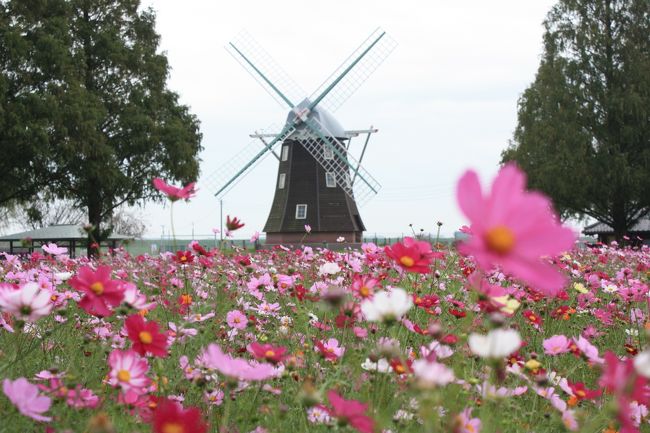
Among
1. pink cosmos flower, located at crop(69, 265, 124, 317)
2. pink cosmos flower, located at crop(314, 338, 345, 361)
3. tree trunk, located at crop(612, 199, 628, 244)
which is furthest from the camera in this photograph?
tree trunk, located at crop(612, 199, 628, 244)

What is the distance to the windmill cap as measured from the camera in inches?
984

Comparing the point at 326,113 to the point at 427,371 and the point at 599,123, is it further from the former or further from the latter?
the point at 427,371

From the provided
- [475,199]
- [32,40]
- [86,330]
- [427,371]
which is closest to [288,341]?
[86,330]

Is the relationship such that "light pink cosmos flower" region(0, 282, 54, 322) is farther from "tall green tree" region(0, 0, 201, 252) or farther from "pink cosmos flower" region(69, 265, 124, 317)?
"tall green tree" region(0, 0, 201, 252)

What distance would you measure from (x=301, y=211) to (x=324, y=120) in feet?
10.8

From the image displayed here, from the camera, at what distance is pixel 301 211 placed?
25812 millimetres

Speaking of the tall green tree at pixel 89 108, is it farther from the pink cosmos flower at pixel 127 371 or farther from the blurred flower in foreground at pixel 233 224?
the pink cosmos flower at pixel 127 371

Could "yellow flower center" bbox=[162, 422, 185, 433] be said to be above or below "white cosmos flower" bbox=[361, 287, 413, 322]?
below

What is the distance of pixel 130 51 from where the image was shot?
23031mm

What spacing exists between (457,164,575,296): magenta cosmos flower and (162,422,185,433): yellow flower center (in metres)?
0.50

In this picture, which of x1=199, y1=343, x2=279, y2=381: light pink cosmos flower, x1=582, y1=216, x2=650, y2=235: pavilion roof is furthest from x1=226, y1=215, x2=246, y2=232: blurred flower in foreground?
x1=582, y1=216, x2=650, y2=235: pavilion roof

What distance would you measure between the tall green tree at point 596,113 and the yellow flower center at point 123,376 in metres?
23.5

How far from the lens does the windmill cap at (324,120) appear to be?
24984mm

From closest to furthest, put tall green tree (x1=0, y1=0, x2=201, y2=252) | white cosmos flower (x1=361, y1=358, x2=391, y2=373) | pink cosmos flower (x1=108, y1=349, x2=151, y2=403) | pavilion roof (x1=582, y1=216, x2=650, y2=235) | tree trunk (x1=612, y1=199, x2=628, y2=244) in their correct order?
pink cosmos flower (x1=108, y1=349, x2=151, y2=403) → white cosmos flower (x1=361, y1=358, x2=391, y2=373) → tall green tree (x1=0, y1=0, x2=201, y2=252) → tree trunk (x1=612, y1=199, x2=628, y2=244) → pavilion roof (x1=582, y1=216, x2=650, y2=235)
